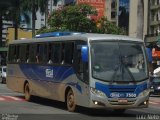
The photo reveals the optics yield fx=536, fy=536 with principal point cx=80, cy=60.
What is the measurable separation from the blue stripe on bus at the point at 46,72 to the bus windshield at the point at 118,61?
1.63 metres

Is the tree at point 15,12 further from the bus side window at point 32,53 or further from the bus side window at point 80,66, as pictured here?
the bus side window at point 80,66

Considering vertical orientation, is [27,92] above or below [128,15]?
below

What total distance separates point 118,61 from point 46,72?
4.75 m

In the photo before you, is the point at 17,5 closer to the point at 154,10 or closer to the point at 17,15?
the point at 17,15

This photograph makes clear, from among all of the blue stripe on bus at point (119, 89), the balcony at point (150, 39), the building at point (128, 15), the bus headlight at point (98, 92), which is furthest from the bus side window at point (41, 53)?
the building at point (128, 15)

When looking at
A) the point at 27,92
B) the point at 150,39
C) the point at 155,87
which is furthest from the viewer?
the point at 150,39

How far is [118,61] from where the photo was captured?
61.8ft

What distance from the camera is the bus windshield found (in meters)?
18.6

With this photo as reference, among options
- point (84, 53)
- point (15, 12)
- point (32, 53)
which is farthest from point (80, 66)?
point (15, 12)

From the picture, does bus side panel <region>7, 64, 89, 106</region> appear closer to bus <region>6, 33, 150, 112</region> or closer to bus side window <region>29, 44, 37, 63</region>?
bus <region>6, 33, 150, 112</region>

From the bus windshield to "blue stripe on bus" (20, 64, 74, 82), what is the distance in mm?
1630

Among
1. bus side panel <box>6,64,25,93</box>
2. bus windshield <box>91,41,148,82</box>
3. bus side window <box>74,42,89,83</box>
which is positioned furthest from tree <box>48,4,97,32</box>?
bus windshield <box>91,41,148,82</box>

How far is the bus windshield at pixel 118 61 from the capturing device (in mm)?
18594

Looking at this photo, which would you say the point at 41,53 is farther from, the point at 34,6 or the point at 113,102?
the point at 34,6
